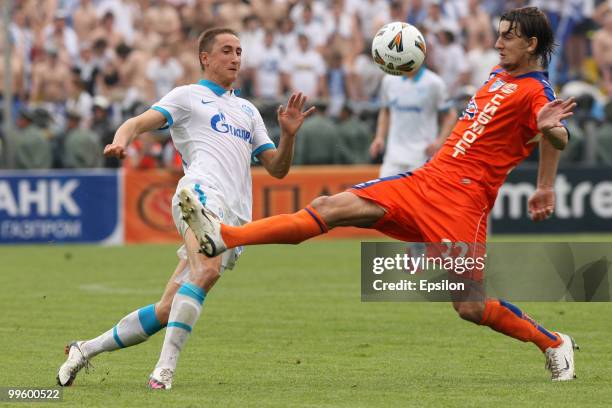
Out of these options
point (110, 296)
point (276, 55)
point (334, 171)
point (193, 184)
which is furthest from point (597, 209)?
point (193, 184)

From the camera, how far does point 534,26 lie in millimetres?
8602

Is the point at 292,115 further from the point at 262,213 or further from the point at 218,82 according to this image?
the point at 262,213

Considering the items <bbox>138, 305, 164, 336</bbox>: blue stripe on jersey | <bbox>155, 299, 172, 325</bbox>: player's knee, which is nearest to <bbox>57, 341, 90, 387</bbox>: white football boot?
<bbox>138, 305, 164, 336</bbox>: blue stripe on jersey

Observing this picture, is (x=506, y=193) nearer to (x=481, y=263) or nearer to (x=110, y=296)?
(x=110, y=296)

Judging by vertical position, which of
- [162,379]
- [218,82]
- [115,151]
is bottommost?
[162,379]

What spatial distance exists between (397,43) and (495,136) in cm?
277

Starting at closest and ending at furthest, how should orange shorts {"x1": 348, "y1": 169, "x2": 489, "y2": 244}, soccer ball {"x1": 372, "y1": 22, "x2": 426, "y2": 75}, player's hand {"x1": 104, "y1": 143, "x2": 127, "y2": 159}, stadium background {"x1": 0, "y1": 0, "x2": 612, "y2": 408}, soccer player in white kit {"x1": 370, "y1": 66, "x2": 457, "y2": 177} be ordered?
player's hand {"x1": 104, "y1": 143, "x2": 127, "y2": 159} → orange shorts {"x1": 348, "y1": 169, "x2": 489, "y2": 244} → stadium background {"x1": 0, "y1": 0, "x2": 612, "y2": 408} → soccer ball {"x1": 372, "y1": 22, "x2": 426, "y2": 75} → soccer player in white kit {"x1": 370, "y1": 66, "x2": 457, "y2": 177}

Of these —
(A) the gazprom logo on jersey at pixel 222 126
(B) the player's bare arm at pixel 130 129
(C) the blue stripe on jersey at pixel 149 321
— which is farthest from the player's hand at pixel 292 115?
(C) the blue stripe on jersey at pixel 149 321

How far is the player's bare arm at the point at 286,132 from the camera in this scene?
28.0 ft

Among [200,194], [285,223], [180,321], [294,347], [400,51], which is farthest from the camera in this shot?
[400,51]

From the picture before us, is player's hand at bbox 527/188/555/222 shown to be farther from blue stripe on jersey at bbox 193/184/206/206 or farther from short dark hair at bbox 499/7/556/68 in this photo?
blue stripe on jersey at bbox 193/184/206/206

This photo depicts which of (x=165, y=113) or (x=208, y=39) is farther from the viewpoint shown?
(x=208, y=39)

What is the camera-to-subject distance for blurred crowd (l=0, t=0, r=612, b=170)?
22.0 meters

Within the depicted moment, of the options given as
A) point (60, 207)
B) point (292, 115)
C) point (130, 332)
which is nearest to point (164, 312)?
point (130, 332)
